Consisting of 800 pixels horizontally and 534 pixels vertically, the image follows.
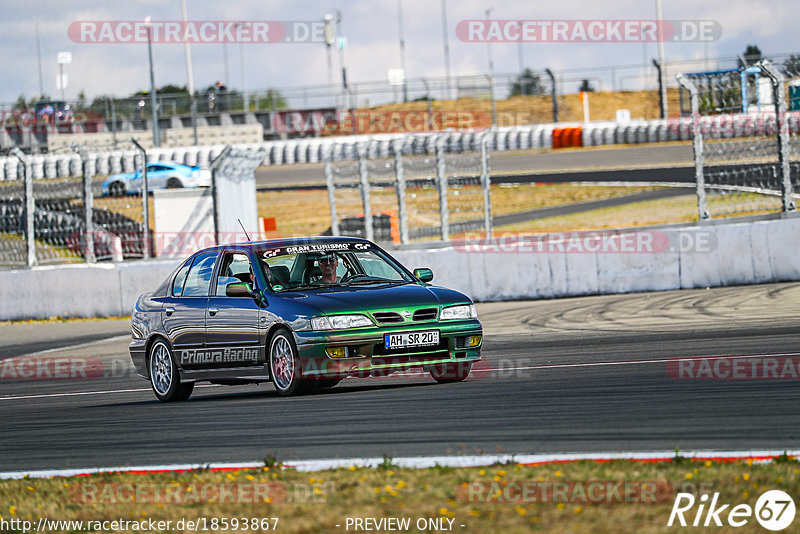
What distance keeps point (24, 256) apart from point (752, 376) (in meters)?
14.7

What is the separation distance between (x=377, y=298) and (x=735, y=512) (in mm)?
5010

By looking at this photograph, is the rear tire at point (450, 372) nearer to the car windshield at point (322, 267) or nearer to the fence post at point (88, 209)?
the car windshield at point (322, 267)

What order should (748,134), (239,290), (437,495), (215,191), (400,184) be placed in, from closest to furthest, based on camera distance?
(437,495) → (239,290) → (748,134) → (400,184) → (215,191)

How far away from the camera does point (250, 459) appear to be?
638 centimetres

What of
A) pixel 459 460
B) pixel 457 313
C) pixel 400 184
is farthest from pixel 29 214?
pixel 459 460

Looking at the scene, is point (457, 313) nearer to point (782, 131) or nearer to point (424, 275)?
point (424, 275)

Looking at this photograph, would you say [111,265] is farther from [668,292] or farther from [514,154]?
[514,154]

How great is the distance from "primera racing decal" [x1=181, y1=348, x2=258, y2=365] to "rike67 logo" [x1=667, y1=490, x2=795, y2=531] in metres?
5.53

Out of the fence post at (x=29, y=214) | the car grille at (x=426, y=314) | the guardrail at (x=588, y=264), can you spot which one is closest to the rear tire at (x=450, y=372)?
the car grille at (x=426, y=314)

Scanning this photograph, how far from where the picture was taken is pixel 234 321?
9859mm

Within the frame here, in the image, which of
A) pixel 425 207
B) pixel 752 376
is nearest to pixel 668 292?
pixel 425 207

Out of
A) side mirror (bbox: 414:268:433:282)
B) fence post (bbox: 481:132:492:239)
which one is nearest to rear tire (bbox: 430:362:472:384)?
side mirror (bbox: 414:268:433:282)

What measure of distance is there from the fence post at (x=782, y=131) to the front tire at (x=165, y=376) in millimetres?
9374

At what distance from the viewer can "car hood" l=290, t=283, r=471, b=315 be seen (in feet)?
29.7
